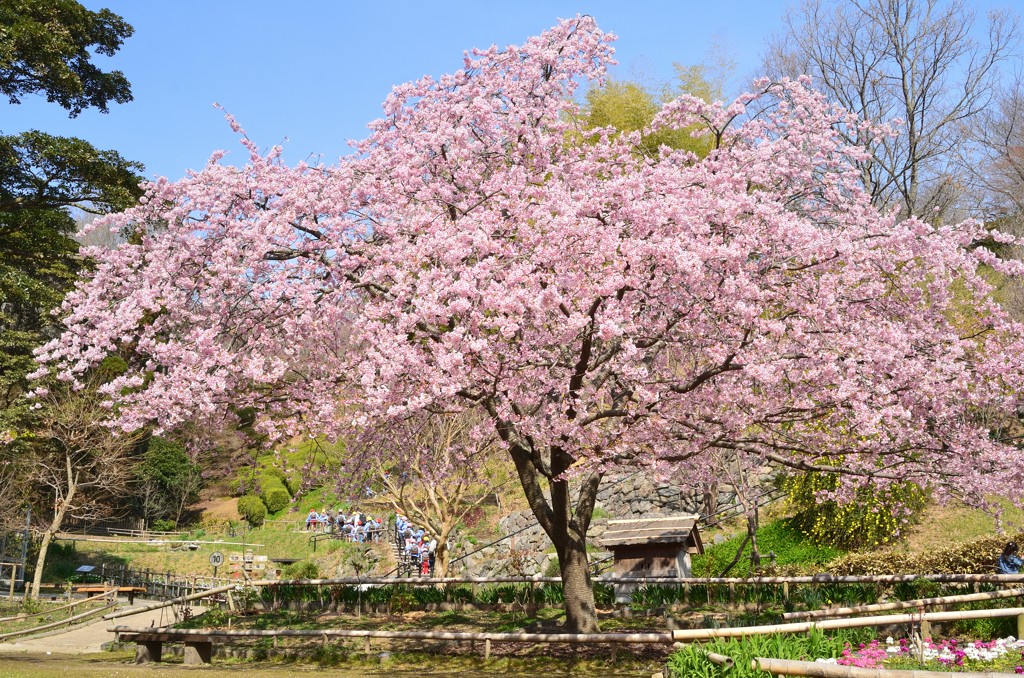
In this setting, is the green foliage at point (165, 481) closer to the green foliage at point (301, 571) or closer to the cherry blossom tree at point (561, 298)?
the green foliage at point (301, 571)

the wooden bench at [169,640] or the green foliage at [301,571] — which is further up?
the green foliage at [301,571]

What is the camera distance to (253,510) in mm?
39344

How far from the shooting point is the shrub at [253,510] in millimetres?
39312

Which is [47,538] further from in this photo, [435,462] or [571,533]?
[571,533]

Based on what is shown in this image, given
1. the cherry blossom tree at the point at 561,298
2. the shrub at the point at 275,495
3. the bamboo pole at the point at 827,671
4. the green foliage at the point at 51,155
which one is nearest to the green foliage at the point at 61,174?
the green foliage at the point at 51,155

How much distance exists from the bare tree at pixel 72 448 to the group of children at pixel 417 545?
421 inches

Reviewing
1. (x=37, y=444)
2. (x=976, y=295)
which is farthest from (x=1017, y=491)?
(x=37, y=444)

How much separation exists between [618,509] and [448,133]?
17773 mm

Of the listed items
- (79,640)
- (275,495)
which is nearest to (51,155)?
(79,640)

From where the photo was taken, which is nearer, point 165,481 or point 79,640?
point 79,640

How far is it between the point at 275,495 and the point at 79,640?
22.6m

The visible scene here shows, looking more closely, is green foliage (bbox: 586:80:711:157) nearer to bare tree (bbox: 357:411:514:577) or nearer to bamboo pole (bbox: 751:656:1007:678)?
bare tree (bbox: 357:411:514:577)

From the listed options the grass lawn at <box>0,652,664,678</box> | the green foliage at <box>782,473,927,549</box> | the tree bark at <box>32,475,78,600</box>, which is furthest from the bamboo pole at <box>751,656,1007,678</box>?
the tree bark at <box>32,475,78,600</box>

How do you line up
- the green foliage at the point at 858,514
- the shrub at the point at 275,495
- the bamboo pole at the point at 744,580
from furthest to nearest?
the shrub at the point at 275,495 < the green foliage at the point at 858,514 < the bamboo pole at the point at 744,580
